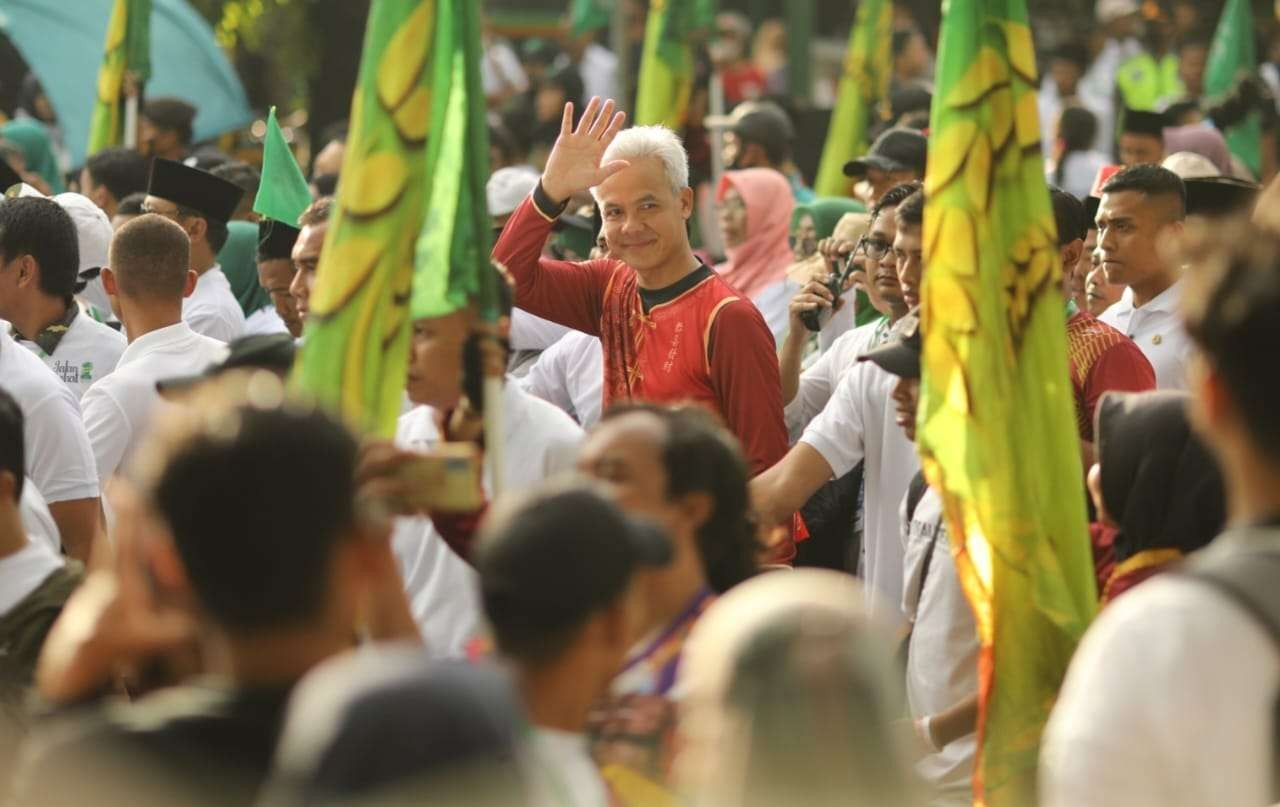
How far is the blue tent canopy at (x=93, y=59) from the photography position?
12617mm

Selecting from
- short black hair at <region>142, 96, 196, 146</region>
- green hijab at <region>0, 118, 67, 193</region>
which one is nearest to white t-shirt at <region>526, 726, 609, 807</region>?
green hijab at <region>0, 118, 67, 193</region>

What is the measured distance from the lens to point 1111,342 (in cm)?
556

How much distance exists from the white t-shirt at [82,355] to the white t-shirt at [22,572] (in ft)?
10.3

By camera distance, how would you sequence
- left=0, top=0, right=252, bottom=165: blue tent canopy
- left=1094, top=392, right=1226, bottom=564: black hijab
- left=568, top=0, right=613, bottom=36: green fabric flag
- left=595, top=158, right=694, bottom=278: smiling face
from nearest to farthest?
left=1094, top=392, right=1226, bottom=564: black hijab < left=595, top=158, right=694, bottom=278: smiling face < left=0, top=0, right=252, bottom=165: blue tent canopy < left=568, top=0, right=613, bottom=36: green fabric flag

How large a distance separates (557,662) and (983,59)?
2441mm

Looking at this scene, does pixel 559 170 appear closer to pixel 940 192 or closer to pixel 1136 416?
pixel 940 192

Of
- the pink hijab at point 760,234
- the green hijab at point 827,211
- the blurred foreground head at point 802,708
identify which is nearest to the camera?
the blurred foreground head at point 802,708

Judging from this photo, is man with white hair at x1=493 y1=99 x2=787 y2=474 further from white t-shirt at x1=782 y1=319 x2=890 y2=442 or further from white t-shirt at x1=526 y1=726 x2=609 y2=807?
white t-shirt at x1=526 y1=726 x2=609 y2=807

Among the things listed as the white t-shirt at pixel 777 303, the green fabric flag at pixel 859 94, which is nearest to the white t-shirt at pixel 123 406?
the white t-shirt at pixel 777 303

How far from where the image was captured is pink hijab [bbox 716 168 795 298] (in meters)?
9.40

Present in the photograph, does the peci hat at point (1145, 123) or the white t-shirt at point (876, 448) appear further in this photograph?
the peci hat at point (1145, 123)

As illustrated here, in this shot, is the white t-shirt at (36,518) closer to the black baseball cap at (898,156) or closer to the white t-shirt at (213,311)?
the white t-shirt at (213,311)

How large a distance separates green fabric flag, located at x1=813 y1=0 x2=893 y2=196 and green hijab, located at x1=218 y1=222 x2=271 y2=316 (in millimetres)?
3480

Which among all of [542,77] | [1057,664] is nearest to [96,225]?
[1057,664]
